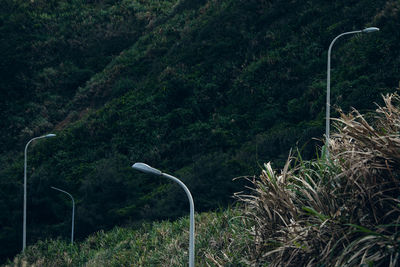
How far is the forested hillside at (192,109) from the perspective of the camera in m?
34.8

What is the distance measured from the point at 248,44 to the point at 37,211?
76.2 ft

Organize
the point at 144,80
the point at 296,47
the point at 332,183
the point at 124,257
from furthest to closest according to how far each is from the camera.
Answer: the point at 144,80 → the point at 296,47 → the point at 124,257 → the point at 332,183

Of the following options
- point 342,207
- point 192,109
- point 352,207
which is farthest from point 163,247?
point 192,109

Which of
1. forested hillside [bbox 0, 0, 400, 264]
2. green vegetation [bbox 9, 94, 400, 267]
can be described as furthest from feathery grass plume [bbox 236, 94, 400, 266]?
forested hillside [bbox 0, 0, 400, 264]

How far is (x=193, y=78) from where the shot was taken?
1859 inches

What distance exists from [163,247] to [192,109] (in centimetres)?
2741

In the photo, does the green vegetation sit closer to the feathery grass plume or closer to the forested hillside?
the feathery grass plume

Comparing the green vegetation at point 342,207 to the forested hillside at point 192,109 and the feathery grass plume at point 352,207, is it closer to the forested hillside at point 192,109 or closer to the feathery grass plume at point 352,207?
the feathery grass plume at point 352,207

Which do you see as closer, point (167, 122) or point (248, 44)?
point (167, 122)

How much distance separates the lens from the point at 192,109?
44.4 metres

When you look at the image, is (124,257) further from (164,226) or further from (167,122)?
(167,122)

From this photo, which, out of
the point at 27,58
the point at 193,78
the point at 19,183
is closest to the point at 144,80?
the point at 193,78

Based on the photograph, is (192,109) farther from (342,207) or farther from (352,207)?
(352,207)

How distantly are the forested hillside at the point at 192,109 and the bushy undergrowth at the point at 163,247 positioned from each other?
8593mm
